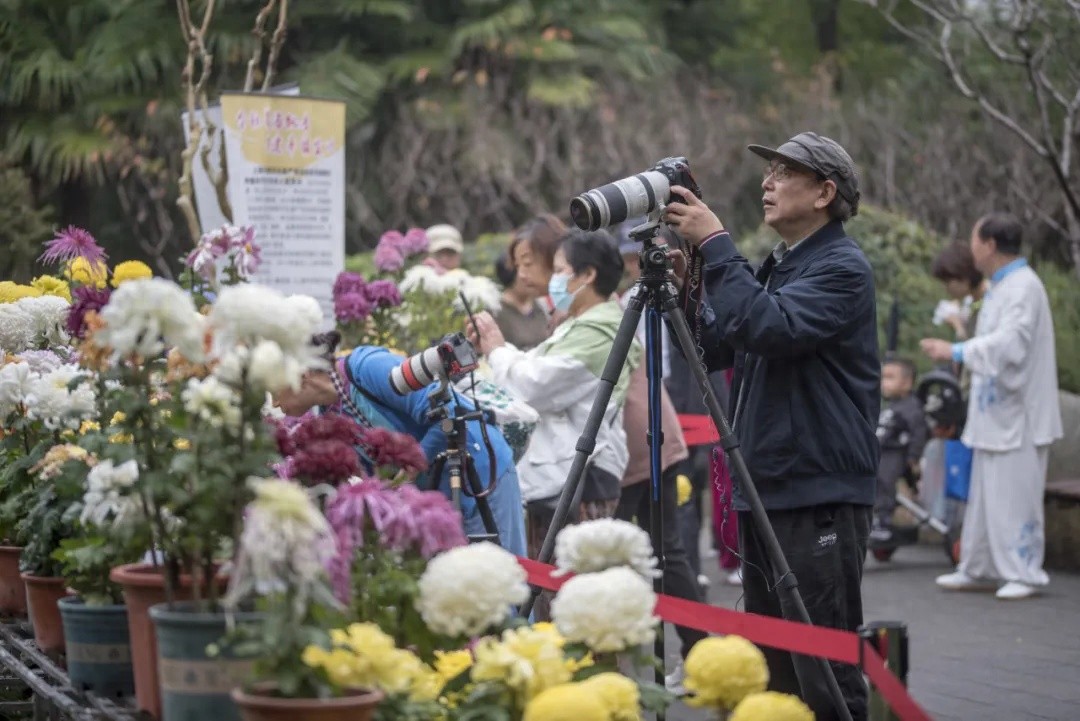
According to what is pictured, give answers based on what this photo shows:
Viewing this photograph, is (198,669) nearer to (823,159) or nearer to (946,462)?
(823,159)

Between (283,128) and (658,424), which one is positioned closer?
(658,424)

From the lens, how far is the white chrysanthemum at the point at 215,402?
2.83 m

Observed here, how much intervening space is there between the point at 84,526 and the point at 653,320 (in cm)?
178

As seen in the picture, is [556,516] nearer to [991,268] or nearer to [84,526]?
[84,526]

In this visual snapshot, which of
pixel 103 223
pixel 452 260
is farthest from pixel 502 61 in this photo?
pixel 452 260

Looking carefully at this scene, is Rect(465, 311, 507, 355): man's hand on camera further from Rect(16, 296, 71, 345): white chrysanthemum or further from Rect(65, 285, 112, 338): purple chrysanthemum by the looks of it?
Rect(65, 285, 112, 338): purple chrysanthemum

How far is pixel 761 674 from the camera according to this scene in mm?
2969

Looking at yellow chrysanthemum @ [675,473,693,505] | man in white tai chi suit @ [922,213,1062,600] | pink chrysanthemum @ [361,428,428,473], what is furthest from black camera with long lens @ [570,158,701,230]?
man in white tai chi suit @ [922,213,1062,600]

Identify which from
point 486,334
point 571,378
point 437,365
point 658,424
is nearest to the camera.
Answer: point 658,424

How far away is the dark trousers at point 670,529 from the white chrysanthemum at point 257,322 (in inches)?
153

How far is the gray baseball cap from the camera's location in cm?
446

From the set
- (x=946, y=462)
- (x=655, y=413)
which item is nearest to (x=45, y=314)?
(x=655, y=413)

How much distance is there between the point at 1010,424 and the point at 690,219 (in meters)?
5.18

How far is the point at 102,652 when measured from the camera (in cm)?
339
